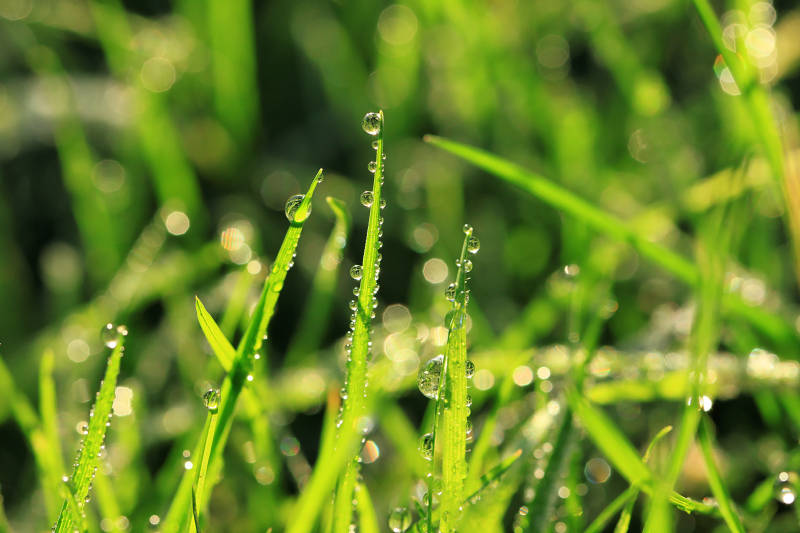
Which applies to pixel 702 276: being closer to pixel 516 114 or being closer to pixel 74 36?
pixel 516 114

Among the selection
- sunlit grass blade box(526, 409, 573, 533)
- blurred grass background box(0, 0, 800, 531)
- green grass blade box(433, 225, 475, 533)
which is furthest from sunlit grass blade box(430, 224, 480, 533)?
blurred grass background box(0, 0, 800, 531)

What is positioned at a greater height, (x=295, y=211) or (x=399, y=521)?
(x=295, y=211)

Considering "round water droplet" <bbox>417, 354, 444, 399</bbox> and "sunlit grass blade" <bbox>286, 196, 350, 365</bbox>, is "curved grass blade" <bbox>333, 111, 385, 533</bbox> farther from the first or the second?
"sunlit grass blade" <bbox>286, 196, 350, 365</bbox>

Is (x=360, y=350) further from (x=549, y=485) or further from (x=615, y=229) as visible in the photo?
(x=615, y=229)

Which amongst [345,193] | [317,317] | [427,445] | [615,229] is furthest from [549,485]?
[345,193]

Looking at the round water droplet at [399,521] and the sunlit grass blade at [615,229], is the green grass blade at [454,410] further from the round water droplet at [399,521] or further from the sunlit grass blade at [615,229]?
the sunlit grass blade at [615,229]

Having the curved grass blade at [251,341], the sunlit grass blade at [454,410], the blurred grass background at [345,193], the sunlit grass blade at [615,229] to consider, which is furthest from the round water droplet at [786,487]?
the curved grass blade at [251,341]

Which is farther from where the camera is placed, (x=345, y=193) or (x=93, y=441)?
(x=345, y=193)
